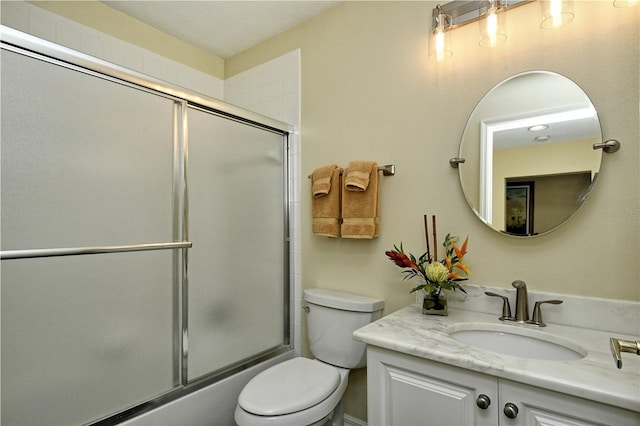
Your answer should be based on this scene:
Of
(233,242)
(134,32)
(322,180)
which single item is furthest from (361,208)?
(134,32)

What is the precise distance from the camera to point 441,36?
148 centimetres

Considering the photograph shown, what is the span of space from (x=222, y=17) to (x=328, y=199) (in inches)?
50.3

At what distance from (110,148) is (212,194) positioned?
0.48 meters

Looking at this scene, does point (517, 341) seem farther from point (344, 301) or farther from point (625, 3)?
point (625, 3)

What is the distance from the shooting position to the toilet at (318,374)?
1.28 m

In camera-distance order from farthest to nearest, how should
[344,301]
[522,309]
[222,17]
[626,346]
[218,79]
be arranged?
[218,79], [222,17], [344,301], [522,309], [626,346]

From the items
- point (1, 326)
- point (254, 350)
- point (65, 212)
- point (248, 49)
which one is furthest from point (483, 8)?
point (1, 326)

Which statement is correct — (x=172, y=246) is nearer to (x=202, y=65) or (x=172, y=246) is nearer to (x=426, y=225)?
(x=426, y=225)

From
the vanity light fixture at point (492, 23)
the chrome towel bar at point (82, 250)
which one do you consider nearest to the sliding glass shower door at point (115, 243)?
the chrome towel bar at point (82, 250)

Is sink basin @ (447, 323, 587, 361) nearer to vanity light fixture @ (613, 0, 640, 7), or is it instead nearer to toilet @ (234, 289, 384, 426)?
toilet @ (234, 289, 384, 426)

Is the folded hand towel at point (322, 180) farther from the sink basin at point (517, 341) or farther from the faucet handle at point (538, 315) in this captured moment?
the faucet handle at point (538, 315)

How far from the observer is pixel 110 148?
1.29 metres

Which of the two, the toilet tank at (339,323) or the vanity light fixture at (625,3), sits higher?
the vanity light fixture at (625,3)

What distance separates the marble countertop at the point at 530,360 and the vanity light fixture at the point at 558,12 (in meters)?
1.09
